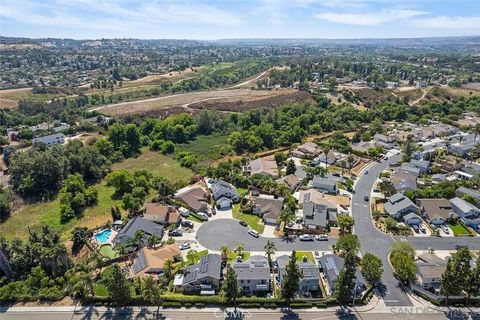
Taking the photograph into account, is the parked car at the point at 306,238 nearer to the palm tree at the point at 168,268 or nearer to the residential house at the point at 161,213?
the palm tree at the point at 168,268

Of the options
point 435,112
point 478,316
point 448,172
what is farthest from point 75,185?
point 435,112

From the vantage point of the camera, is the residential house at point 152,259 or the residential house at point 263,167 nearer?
the residential house at point 152,259

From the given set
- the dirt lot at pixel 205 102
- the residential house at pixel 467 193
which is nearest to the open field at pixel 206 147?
the dirt lot at pixel 205 102

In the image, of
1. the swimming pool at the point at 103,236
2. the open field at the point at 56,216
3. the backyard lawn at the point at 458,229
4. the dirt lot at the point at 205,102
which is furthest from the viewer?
the dirt lot at the point at 205,102

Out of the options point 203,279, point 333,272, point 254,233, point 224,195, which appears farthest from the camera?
point 224,195

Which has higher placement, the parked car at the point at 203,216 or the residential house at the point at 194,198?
the residential house at the point at 194,198

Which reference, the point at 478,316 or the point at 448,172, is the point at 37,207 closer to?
the point at 478,316

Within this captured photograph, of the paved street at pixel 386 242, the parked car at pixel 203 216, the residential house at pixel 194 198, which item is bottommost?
the paved street at pixel 386 242

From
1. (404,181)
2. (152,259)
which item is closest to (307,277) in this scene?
(152,259)

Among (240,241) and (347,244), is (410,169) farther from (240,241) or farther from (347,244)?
(240,241)
